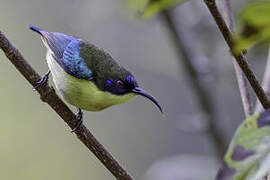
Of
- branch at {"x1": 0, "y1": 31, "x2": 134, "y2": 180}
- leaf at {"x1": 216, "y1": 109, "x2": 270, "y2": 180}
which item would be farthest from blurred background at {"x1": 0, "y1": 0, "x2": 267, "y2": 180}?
leaf at {"x1": 216, "y1": 109, "x2": 270, "y2": 180}

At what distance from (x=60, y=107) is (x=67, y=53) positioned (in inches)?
37.7

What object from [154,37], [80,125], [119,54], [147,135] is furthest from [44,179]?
[80,125]

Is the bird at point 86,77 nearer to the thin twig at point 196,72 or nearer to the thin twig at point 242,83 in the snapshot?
the thin twig at point 196,72

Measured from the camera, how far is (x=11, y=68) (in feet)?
22.5

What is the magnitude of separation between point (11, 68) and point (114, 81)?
14.8ft

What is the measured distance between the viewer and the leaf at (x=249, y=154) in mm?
916

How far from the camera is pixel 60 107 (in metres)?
1.85

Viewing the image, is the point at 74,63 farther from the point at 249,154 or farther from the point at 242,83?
the point at 249,154

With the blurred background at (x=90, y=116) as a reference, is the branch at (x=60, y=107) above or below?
above

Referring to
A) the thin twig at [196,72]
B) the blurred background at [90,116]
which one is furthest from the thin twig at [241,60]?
the blurred background at [90,116]

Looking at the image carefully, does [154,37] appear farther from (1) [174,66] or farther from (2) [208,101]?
(2) [208,101]

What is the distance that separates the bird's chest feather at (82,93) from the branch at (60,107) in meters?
0.66

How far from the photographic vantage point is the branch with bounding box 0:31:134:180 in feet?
5.40

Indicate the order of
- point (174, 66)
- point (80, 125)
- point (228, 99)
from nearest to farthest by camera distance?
point (80, 125) → point (174, 66) → point (228, 99)
